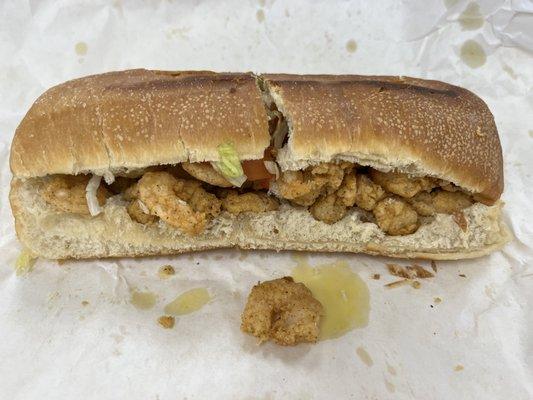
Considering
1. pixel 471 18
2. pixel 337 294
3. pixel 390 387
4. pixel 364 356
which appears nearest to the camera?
pixel 390 387

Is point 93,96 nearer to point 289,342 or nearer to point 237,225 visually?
point 237,225

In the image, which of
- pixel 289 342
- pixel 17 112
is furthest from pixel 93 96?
pixel 289 342

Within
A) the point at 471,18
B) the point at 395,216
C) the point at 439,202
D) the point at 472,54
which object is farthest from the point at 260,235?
the point at 471,18

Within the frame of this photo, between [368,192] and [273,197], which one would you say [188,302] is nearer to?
[273,197]

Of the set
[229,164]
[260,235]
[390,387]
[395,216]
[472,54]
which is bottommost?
[390,387]

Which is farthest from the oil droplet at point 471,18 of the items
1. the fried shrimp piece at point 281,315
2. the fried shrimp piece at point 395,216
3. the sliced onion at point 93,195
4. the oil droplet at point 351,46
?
the sliced onion at point 93,195

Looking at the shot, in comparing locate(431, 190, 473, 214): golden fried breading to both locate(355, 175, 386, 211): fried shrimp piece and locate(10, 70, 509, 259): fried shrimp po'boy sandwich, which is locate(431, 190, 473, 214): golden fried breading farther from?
locate(355, 175, 386, 211): fried shrimp piece
